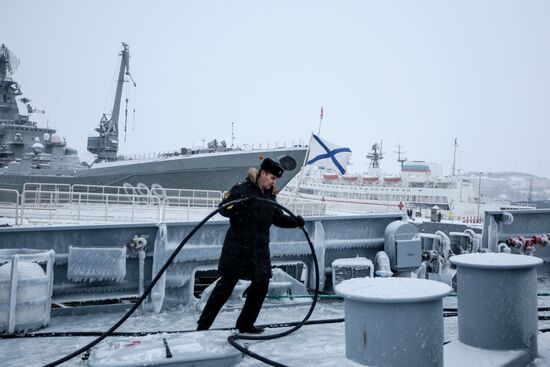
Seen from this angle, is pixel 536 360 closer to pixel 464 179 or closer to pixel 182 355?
pixel 182 355

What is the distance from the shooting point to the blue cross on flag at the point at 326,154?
9.63 metres

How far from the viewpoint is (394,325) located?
218cm

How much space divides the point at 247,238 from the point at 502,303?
2.04 m

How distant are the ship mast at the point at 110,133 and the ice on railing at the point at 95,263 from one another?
27.1 m

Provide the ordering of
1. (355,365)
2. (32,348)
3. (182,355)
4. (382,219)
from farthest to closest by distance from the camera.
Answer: (382,219), (32,348), (182,355), (355,365)

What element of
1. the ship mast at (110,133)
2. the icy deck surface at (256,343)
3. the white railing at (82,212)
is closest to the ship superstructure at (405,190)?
the ship mast at (110,133)

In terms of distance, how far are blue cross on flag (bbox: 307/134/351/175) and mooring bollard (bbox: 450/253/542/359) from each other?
6565 mm

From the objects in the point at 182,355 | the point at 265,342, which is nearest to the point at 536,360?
the point at 265,342

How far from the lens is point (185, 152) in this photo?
2395 centimetres

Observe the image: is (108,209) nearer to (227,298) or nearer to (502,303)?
(227,298)

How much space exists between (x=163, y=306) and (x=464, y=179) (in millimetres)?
52277

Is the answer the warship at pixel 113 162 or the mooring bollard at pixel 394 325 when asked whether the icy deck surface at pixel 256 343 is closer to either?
the mooring bollard at pixel 394 325

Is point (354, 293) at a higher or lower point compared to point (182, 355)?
higher

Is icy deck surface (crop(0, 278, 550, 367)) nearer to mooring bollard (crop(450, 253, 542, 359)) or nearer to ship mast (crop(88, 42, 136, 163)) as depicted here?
mooring bollard (crop(450, 253, 542, 359))
